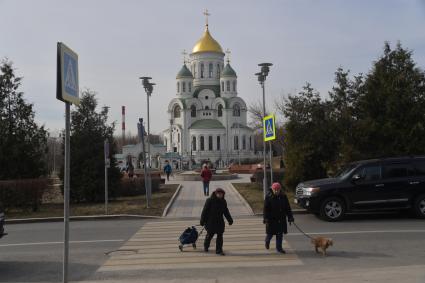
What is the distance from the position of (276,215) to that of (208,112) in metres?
84.0

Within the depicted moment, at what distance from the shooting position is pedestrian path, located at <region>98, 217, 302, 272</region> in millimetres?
8227

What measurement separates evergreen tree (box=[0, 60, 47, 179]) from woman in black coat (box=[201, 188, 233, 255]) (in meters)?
13.4

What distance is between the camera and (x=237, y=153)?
3499 inches

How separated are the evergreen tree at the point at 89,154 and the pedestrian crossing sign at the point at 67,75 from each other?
15751mm

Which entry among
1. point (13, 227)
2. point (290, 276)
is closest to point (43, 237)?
point (13, 227)

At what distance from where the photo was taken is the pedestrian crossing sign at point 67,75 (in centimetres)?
470

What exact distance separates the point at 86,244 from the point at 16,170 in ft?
35.8

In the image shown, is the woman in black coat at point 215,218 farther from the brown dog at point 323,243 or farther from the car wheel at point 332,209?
the car wheel at point 332,209

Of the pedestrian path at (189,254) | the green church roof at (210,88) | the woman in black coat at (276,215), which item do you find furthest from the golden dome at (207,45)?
the woman in black coat at (276,215)

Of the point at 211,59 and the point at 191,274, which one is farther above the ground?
the point at 211,59

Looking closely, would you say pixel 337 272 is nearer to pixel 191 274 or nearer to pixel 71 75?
pixel 191 274

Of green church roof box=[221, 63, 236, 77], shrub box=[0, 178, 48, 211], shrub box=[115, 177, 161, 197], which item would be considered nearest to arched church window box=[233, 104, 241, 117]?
green church roof box=[221, 63, 236, 77]

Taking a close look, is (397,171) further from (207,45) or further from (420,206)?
(207,45)

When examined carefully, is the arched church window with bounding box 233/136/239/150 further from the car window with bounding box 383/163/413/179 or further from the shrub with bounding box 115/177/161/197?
the car window with bounding box 383/163/413/179
